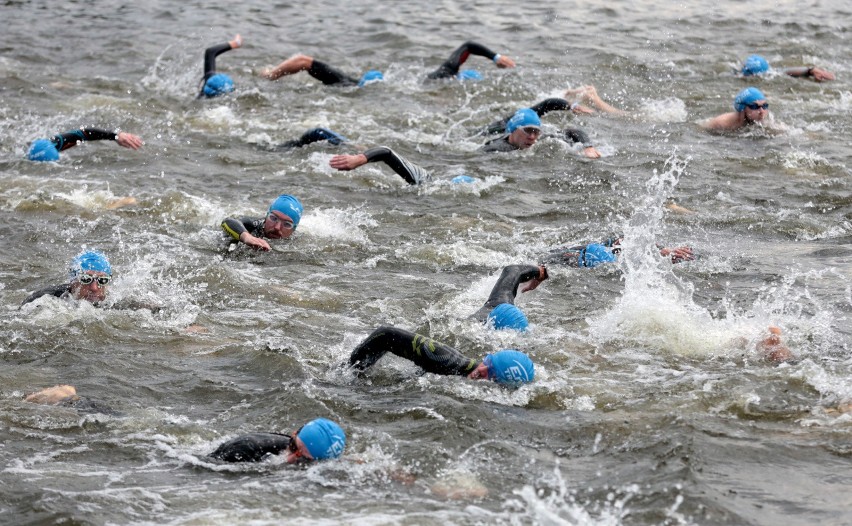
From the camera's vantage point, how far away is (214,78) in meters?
16.9

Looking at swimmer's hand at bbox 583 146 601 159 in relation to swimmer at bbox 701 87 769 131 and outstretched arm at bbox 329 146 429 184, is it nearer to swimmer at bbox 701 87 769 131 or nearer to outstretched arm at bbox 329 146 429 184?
outstretched arm at bbox 329 146 429 184

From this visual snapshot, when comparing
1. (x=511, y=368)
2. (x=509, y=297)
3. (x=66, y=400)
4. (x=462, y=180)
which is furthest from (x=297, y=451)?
(x=462, y=180)

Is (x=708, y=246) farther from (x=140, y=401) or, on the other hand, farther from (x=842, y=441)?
(x=140, y=401)

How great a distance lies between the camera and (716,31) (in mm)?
21938

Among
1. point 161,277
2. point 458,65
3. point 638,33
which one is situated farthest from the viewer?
point 638,33

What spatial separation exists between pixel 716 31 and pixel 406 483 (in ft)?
57.6

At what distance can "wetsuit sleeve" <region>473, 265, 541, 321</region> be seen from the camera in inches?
360

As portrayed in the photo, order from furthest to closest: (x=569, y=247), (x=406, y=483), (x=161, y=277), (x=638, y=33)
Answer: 1. (x=638, y=33)
2. (x=569, y=247)
3. (x=161, y=277)
4. (x=406, y=483)

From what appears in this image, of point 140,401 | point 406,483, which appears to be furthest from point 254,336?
point 406,483

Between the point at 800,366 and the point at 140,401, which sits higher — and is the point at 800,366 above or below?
above

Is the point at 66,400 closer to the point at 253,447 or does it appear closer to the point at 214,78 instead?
the point at 253,447

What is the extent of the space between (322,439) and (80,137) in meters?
8.05

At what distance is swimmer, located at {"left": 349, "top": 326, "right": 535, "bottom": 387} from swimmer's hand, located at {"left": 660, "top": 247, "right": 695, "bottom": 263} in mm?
3182

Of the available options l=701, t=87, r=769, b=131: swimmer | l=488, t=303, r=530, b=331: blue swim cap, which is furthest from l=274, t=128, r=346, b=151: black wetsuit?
l=488, t=303, r=530, b=331: blue swim cap
